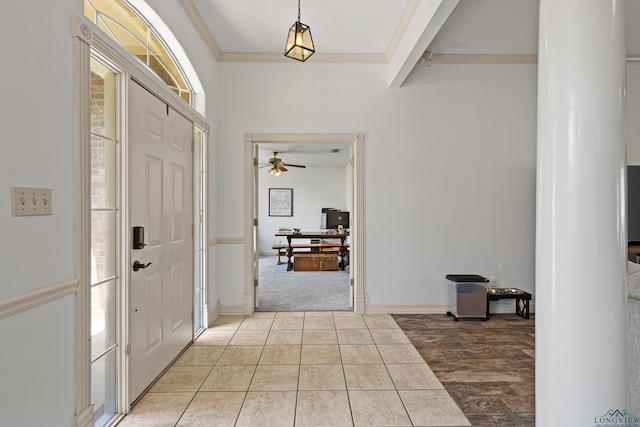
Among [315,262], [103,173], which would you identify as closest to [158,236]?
[103,173]

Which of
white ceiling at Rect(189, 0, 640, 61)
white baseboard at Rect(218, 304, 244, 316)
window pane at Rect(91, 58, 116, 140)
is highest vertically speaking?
white ceiling at Rect(189, 0, 640, 61)

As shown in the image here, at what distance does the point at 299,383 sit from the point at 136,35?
2667 mm

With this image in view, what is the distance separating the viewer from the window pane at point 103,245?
73.5 inches

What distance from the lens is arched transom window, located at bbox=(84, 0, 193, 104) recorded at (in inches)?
78.9

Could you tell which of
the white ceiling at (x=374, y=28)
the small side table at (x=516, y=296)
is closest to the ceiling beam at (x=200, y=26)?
the white ceiling at (x=374, y=28)

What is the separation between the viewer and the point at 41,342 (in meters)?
1.39

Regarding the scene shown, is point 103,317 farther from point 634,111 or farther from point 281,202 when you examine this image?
point 281,202

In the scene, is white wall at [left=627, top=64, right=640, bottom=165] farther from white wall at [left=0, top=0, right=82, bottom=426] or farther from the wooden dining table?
white wall at [left=0, top=0, right=82, bottom=426]

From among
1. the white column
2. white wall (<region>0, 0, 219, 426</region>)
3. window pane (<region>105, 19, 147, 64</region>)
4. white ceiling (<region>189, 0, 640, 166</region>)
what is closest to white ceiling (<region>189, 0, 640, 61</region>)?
white ceiling (<region>189, 0, 640, 166</region>)

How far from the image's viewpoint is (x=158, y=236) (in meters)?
2.46

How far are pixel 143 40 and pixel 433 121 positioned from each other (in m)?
2.96

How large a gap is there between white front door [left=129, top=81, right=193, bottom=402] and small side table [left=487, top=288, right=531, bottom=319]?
3.15 m

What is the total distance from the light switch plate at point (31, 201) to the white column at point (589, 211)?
1.87m

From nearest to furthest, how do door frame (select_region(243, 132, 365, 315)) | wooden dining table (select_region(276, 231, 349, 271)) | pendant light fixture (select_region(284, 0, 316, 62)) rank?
pendant light fixture (select_region(284, 0, 316, 62))
door frame (select_region(243, 132, 365, 315))
wooden dining table (select_region(276, 231, 349, 271))
